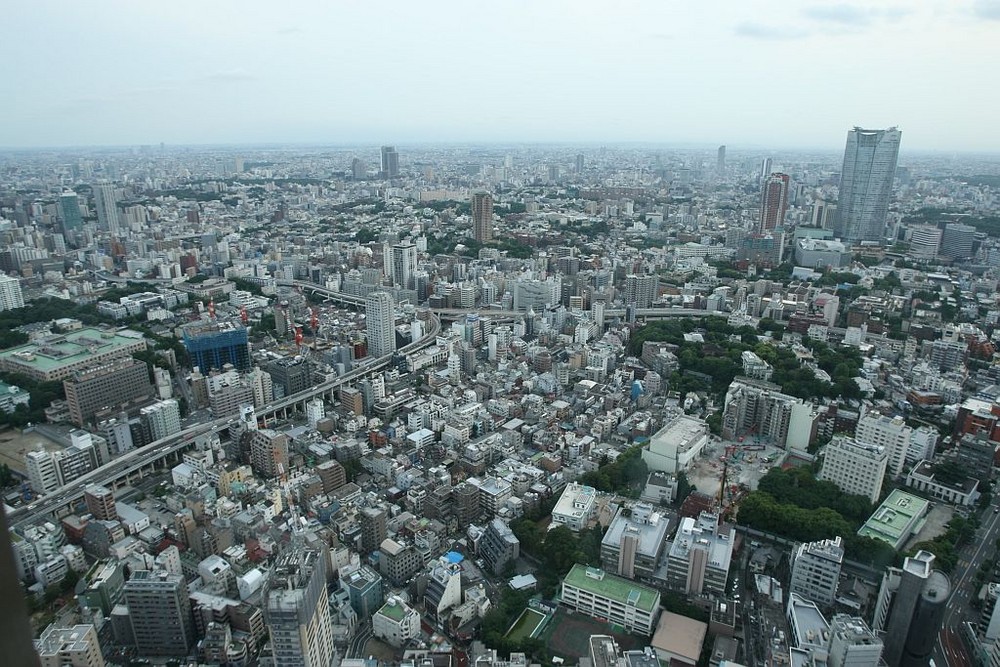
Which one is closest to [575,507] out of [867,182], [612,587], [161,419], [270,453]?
[612,587]

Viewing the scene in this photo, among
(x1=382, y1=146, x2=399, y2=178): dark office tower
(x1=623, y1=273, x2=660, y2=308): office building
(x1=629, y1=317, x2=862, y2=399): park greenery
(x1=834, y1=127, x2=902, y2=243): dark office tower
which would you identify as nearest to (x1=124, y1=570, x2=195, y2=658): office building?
(x1=629, y1=317, x2=862, y2=399): park greenery

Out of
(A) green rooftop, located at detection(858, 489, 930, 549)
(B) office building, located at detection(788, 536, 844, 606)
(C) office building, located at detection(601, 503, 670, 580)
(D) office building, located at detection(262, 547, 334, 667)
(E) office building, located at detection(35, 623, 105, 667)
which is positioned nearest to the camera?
(D) office building, located at detection(262, 547, 334, 667)

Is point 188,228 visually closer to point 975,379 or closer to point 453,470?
point 453,470

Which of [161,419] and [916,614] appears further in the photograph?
[161,419]

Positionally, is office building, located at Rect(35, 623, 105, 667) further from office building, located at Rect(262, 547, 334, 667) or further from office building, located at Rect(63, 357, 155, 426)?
office building, located at Rect(63, 357, 155, 426)

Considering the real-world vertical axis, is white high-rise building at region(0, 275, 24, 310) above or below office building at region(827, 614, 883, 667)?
above

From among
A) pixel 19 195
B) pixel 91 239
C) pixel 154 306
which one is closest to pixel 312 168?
pixel 19 195

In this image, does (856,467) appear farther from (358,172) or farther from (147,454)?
(358,172)
